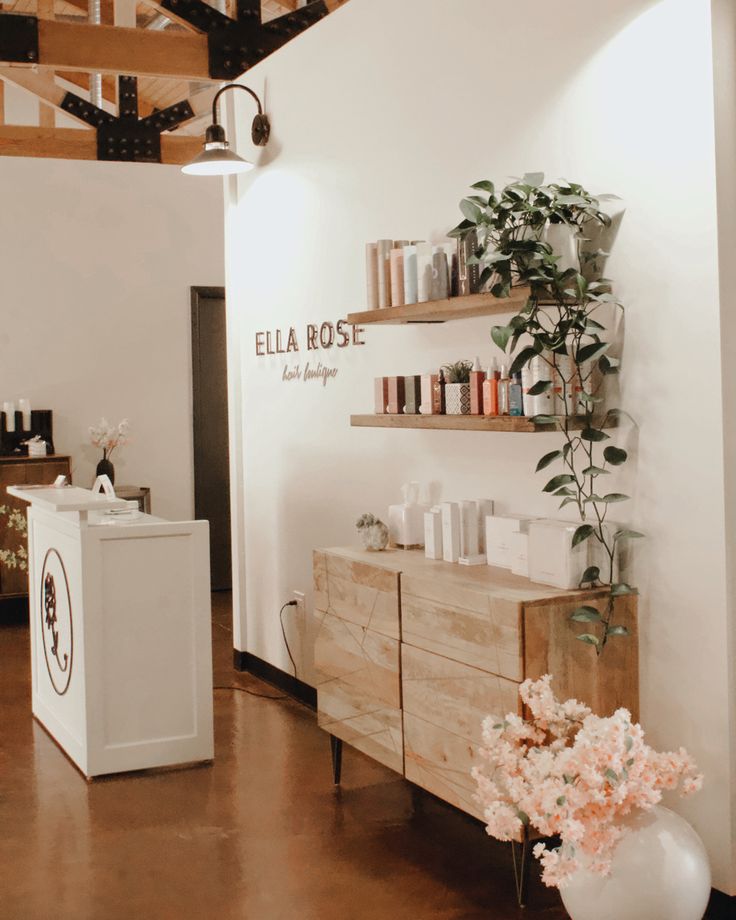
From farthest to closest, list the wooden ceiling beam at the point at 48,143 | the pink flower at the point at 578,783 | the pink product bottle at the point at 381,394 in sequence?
the wooden ceiling beam at the point at 48,143 → the pink product bottle at the point at 381,394 → the pink flower at the point at 578,783

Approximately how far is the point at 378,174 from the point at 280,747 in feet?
7.96

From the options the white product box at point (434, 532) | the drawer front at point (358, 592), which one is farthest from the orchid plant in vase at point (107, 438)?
the white product box at point (434, 532)

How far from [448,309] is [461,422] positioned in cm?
36

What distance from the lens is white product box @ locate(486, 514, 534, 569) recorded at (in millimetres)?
3570

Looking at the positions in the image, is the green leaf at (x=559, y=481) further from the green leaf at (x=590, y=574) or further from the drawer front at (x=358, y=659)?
the drawer front at (x=358, y=659)

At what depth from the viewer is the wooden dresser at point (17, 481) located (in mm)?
7250

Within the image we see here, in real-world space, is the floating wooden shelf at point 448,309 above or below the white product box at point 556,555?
above

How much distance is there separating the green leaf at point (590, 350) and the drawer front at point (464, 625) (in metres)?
0.73

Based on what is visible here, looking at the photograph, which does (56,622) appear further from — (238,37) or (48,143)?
(48,143)

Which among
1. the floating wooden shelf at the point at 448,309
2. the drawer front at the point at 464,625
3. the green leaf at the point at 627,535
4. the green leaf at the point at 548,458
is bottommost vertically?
the drawer front at the point at 464,625

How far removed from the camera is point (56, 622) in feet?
15.9

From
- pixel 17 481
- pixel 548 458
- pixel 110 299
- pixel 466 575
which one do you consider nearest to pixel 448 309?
pixel 548 458

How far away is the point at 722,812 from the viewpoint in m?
3.01

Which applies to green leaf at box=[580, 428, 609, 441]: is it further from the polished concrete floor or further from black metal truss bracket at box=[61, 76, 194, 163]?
black metal truss bracket at box=[61, 76, 194, 163]
